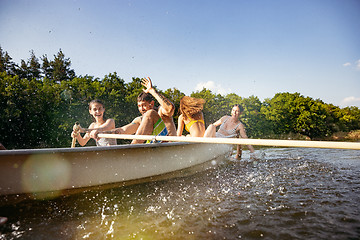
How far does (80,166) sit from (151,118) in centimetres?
177

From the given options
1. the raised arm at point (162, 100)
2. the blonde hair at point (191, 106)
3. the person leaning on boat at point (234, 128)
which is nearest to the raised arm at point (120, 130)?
the raised arm at point (162, 100)

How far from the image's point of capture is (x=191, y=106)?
5.80 meters

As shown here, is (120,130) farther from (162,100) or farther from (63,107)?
(63,107)

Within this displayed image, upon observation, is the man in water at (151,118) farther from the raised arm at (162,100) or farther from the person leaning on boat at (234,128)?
the person leaning on boat at (234,128)

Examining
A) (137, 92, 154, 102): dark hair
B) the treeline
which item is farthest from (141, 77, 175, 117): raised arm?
the treeline

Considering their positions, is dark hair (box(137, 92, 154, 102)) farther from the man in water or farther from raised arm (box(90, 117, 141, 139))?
raised arm (box(90, 117, 141, 139))

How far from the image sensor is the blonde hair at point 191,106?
5781 millimetres

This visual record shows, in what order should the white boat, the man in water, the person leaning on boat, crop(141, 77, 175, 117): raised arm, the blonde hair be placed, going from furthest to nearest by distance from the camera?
the person leaning on boat < the blonde hair < crop(141, 77, 175, 117): raised arm < the man in water < the white boat

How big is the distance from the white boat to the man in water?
65cm

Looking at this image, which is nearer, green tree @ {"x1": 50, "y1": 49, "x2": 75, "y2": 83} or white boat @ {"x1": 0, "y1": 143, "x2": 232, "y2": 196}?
white boat @ {"x1": 0, "y1": 143, "x2": 232, "y2": 196}

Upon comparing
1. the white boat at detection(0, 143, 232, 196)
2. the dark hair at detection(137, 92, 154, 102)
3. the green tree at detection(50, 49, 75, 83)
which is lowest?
the white boat at detection(0, 143, 232, 196)

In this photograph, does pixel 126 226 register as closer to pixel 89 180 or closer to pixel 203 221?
pixel 203 221

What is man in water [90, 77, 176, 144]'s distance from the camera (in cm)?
467

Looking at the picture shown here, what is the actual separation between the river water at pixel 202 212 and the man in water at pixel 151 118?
125 centimetres
